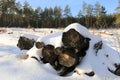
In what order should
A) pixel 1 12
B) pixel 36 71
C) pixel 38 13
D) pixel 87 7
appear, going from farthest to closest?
pixel 38 13, pixel 87 7, pixel 1 12, pixel 36 71

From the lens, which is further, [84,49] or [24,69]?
[84,49]

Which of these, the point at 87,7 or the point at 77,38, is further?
the point at 87,7

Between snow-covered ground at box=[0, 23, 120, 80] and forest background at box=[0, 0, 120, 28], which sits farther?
forest background at box=[0, 0, 120, 28]

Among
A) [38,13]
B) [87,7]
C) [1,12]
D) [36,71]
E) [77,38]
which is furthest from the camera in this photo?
[38,13]

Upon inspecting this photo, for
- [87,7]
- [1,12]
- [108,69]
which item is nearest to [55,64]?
[108,69]

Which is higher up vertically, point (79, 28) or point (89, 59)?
point (79, 28)

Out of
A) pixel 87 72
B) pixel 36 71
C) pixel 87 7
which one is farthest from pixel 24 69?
pixel 87 7

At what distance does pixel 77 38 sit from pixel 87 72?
790mm

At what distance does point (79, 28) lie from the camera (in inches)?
238

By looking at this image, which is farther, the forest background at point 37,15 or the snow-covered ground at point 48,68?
the forest background at point 37,15

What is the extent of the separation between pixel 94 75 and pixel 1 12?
156 ft

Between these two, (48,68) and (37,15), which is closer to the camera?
(48,68)

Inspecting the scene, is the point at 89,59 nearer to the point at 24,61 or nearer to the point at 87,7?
the point at 24,61

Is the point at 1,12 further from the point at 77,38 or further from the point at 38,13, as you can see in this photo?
the point at 77,38
